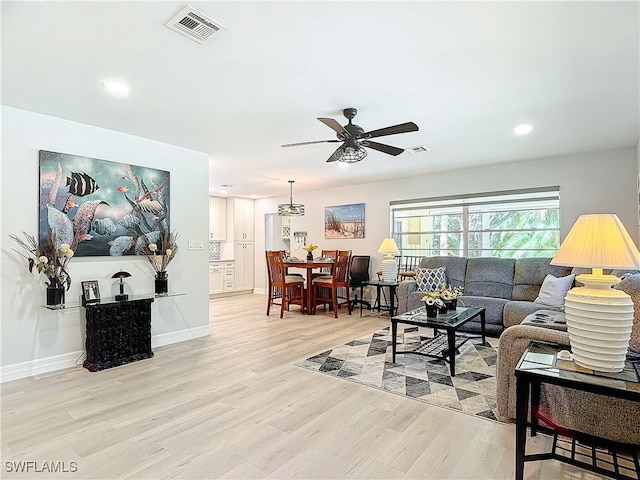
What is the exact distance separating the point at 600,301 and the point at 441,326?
168 centimetres

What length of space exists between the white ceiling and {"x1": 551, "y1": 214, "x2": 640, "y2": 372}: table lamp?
1.18 metres

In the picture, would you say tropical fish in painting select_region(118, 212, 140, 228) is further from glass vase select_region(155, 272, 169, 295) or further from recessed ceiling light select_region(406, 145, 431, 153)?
recessed ceiling light select_region(406, 145, 431, 153)

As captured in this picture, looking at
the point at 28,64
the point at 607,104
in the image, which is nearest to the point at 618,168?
the point at 607,104

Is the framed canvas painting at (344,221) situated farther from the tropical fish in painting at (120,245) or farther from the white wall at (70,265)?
the tropical fish in painting at (120,245)

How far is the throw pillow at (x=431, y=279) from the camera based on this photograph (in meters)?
5.30

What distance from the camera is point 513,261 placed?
5.09 m

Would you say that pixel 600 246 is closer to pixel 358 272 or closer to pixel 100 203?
pixel 100 203

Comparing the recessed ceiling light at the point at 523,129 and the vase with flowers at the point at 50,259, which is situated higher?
the recessed ceiling light at the point at 523,129

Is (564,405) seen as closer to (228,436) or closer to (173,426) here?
(228,436)

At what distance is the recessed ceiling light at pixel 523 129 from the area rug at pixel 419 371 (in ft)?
7.95

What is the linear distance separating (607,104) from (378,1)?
2598 mm

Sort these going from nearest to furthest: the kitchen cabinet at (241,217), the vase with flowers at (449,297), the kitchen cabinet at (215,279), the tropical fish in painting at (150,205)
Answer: the vase with flowers at (449,297)
the tropical fish in painting at (150,205)
the kitchen cabinet at (215,279)
the kitchen cabinet at (241,217)

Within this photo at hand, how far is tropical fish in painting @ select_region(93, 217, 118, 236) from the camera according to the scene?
366 centimetres

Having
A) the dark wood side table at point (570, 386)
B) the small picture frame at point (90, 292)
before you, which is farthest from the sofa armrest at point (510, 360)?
the small picture frame at point (90, 292)
